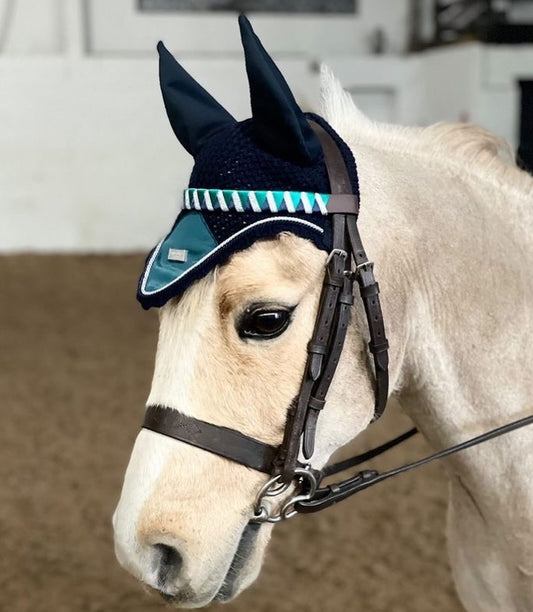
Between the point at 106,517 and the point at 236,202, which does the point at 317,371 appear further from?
the point at 106,517

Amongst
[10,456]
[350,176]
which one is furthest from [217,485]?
[10,456]

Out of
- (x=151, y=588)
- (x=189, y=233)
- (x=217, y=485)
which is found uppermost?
(x=189, y=233)

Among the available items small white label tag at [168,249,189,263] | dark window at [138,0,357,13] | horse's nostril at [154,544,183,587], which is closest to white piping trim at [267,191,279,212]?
small white label tag at [168,249,189,263]

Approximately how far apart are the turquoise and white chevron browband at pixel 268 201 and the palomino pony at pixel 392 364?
38 mm

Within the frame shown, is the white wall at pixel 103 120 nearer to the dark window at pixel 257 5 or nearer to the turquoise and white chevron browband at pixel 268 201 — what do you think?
the dark window at pixel 257 5

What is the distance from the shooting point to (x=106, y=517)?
9.27ft

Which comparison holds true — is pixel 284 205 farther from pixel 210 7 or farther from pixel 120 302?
pixel 210 7

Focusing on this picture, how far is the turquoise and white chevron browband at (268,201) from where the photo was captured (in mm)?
947

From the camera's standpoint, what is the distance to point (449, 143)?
3.92ft

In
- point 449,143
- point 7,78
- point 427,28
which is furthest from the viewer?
point 427,28

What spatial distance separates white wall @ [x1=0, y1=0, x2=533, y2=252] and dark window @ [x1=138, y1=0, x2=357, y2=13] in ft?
0.94

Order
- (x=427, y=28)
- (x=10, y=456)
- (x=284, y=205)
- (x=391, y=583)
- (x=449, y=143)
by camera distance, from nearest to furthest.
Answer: (x=284, y=205), (x=449, y=143), (x=391, y=583), (x=10, y=456), (x=427, y=28)

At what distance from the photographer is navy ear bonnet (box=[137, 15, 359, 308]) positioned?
933 millimetres

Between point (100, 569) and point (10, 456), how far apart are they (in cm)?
98
